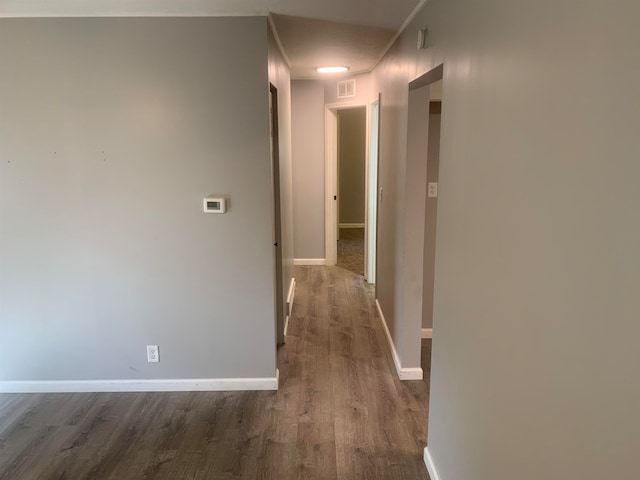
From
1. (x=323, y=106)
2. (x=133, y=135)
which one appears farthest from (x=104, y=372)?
(x=323, y=106)

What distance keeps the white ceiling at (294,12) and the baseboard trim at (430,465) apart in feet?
7.83

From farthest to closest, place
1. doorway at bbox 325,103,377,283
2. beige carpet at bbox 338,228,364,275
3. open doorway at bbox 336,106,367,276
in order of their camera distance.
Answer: open doorway at bbox 336,106,367,276
beige carpet at bbox 338,228,364,275
doorway at bbox 325,103,377,283

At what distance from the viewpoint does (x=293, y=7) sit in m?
2.47

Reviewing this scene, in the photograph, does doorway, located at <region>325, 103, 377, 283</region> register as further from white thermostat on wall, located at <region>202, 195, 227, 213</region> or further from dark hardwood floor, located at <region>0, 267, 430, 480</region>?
white thermostat on wall, located at <region>202, 195, 227, 213</region>

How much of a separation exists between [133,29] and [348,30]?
55.0 inches

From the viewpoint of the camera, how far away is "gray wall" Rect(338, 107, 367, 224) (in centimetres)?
848

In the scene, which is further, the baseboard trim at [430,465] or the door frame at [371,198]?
the door frame at [371,198]

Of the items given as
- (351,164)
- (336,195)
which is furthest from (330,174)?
(351,164)

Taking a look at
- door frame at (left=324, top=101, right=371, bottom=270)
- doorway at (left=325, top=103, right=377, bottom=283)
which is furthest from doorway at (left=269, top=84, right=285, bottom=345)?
door frame at (left=324, top=101, right=371, bottom=270)

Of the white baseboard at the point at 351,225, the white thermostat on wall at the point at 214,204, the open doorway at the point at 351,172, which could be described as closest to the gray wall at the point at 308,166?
the open doorway at the point at 351,172

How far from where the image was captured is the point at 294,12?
8.46 ft

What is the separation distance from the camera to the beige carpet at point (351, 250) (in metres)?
6.13

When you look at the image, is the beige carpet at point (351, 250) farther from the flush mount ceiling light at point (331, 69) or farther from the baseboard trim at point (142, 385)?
the baseboard trim at point (142, 385)

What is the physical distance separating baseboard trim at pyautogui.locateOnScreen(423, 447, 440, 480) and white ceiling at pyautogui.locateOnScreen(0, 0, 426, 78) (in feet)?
7.83
